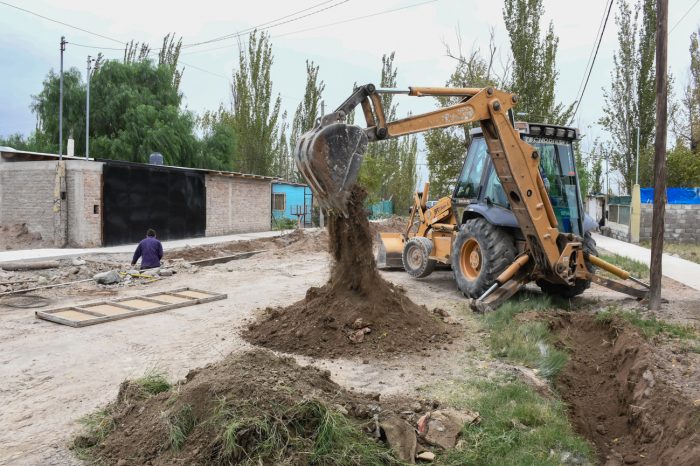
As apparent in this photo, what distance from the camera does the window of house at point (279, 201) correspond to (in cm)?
2983

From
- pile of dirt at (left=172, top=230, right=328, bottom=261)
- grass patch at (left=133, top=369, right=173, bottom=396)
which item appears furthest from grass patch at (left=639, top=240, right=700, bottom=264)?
grass patch at (left=133, top=369, right=173, bottom=396)

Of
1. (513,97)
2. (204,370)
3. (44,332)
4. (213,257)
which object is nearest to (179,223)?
(213,257)

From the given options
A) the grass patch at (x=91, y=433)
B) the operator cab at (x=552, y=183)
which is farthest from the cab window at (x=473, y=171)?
the grass patch at (x=91, y=433)

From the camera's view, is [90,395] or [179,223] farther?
[179,223]

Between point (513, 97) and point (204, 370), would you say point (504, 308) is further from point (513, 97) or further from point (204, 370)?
point (204, 370)

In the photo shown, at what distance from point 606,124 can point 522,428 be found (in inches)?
1198

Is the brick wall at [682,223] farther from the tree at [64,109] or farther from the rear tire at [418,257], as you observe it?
the tree at [64,109]

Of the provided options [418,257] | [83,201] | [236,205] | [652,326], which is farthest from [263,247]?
[652,326]

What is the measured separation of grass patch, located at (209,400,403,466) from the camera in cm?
340

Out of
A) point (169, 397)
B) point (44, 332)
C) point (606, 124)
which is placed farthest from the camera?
point (606, 124)

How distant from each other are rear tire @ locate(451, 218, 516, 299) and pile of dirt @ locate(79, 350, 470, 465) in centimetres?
448

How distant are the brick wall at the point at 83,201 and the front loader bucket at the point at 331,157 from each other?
42.9 feet

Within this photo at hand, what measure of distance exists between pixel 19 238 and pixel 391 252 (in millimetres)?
12591

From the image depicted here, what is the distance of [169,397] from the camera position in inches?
160
